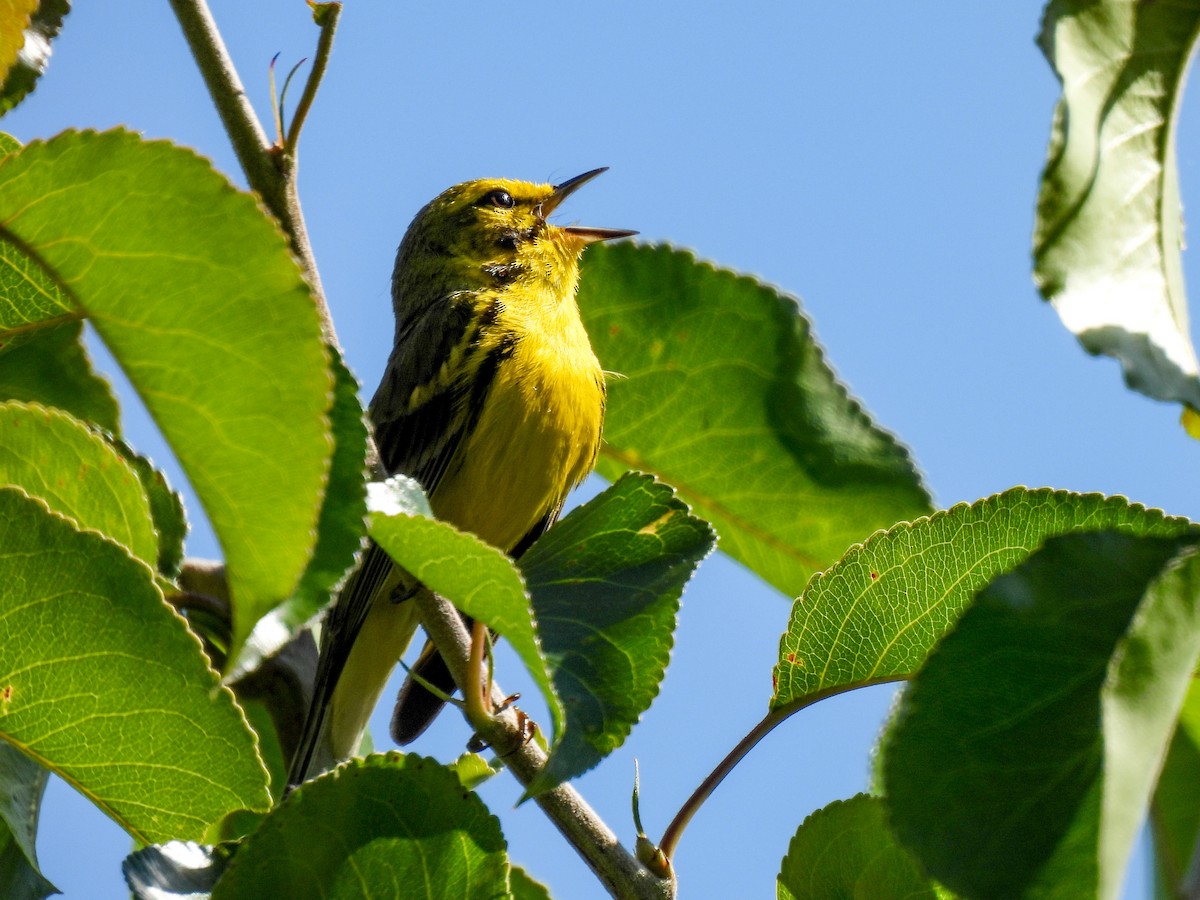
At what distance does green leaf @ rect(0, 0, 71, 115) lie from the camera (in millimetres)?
2486

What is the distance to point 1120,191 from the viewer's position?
4.16 feet

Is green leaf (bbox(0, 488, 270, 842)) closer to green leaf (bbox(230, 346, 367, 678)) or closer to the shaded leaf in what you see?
the shaded leaf

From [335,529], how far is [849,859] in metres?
0.95

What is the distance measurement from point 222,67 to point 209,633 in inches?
49.9

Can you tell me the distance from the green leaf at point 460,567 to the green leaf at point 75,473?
1.87ft

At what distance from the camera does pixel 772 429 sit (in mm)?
2689

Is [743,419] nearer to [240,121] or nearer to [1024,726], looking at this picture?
[240,121]

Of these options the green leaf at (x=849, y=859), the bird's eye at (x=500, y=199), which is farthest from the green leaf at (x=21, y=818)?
the bird's eye at (x=500, y=199)

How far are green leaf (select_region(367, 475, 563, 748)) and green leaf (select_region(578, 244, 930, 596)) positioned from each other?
1.10 metres

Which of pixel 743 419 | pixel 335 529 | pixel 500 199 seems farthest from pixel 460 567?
pixel 500 199

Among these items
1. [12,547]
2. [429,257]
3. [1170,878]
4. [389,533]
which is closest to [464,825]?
[389,533]

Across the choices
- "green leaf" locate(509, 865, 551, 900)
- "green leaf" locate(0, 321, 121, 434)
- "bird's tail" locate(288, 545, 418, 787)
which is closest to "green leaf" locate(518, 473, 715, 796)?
"green leaf" locate(509, 865, 551, 900)

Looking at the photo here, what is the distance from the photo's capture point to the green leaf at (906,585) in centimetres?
185

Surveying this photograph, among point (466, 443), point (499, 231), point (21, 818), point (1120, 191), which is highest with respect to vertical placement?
point (499, 231)
